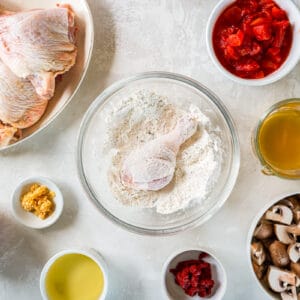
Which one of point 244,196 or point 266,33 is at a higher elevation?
point 266,33

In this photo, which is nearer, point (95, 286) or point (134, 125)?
point (134, 125)

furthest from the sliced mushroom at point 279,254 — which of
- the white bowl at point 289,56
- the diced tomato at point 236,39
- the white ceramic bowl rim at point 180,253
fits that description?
the diced tomato at point 236,39

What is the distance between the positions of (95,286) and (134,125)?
51 cm

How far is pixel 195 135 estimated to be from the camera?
142 cm

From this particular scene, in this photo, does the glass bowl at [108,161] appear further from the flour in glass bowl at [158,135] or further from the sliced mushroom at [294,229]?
the sliced mushroom at [294,229]

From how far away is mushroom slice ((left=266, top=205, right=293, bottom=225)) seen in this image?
4.65 feet

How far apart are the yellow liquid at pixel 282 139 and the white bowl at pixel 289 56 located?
105mm

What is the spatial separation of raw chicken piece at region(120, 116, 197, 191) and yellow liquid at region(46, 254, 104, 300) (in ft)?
1.00

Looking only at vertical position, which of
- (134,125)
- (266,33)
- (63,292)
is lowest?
(63,292)

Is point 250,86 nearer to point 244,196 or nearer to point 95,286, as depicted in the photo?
point 244,196

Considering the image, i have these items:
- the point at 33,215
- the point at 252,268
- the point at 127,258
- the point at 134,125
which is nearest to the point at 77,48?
the point at 134,125

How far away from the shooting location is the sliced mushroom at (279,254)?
4.68 feet

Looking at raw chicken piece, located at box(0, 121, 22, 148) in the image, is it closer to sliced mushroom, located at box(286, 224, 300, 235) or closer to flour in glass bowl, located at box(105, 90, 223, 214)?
flour in glass bowl, located at box(105, 90, 223, 214)

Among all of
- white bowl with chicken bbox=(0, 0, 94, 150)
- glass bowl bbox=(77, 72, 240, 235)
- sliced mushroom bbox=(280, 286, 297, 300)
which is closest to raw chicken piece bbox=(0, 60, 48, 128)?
white bowl with chicken bbox=(0, 0, 94, 150)
